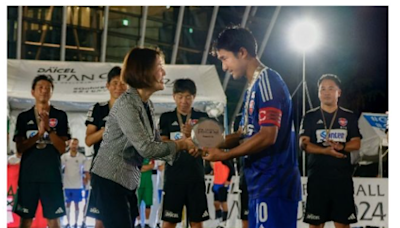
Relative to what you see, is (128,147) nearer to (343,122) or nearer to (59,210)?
(59,210)

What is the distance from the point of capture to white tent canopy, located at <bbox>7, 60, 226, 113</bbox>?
20.4ft

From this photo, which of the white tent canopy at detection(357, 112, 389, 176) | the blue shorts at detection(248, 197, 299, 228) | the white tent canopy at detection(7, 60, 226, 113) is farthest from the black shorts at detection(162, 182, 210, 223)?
the white tent canopy at detection(357, 112, 389, 176)

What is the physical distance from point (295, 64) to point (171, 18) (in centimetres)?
346

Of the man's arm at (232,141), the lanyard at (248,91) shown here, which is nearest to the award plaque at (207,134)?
the man's arm at (232,141)

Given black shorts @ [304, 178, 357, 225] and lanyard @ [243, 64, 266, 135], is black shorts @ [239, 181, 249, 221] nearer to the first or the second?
black shorts @ [304, 178, 357, 225]

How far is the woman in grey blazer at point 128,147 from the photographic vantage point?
258 cm

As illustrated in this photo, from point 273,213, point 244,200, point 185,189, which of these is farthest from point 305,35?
point 273,213

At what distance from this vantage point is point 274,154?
8.77 ft

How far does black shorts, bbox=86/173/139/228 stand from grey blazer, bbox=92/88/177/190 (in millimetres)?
28

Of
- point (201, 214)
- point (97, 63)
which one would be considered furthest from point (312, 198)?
point (97, 63)

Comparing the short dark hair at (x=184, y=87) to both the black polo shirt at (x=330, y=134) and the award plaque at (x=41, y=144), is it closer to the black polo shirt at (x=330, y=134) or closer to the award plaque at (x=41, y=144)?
the black polo shirt at (x=330, y=134)

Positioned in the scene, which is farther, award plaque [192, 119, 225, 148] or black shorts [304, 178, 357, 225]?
black shorts [304, 178, 357, 225]
